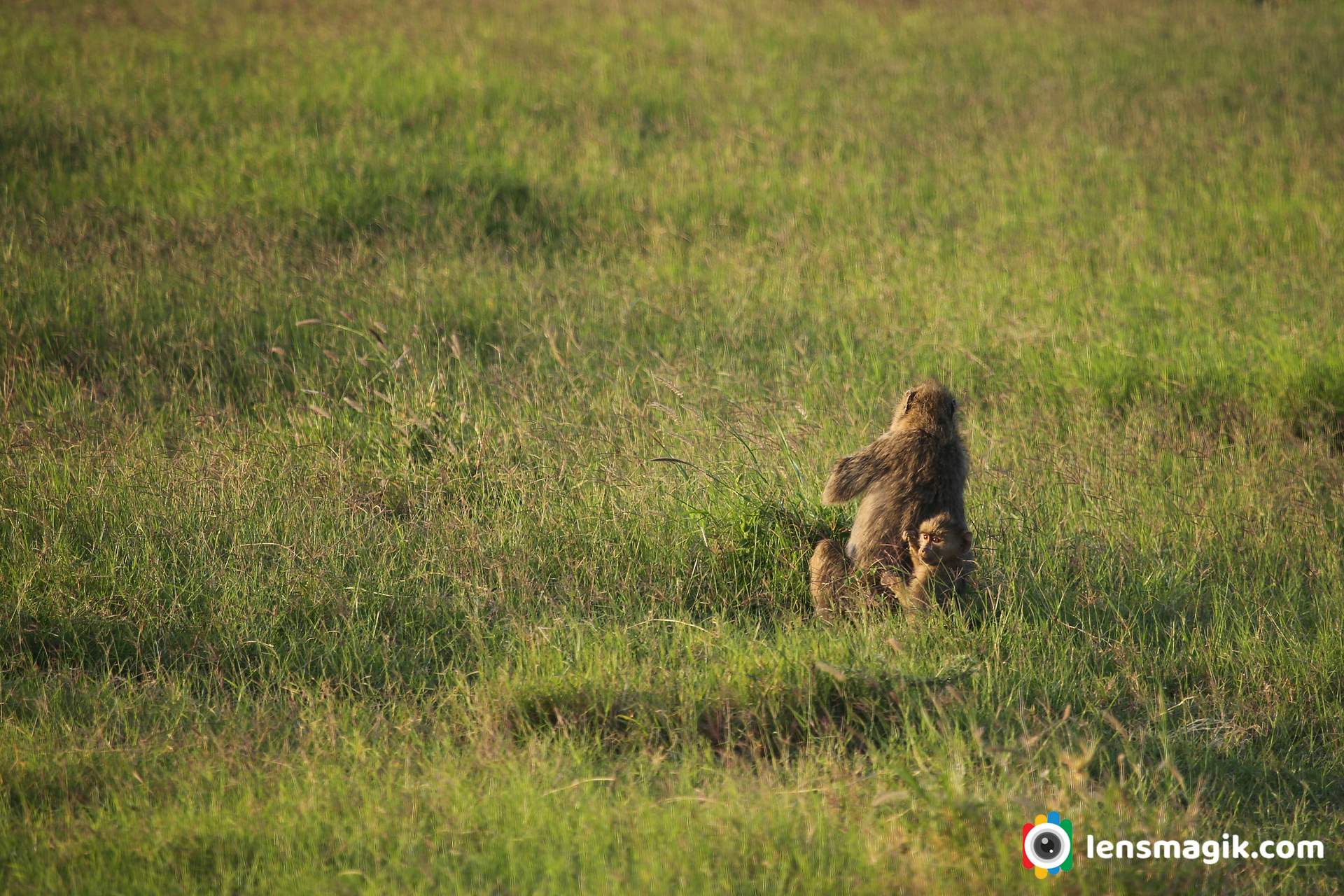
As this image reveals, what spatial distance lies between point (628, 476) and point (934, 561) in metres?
1.72

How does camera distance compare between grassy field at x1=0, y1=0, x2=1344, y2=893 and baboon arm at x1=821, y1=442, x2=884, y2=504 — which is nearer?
grassy field at x1=0, y1=0, x2=1344, y2=893

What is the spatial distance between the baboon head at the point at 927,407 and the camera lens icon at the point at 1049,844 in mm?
1864

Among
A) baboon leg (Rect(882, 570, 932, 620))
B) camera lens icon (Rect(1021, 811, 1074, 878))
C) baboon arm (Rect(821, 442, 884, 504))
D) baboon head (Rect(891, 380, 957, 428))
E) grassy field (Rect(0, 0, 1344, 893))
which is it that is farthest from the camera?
baboon head (Rect(891, 380, 957, 428))

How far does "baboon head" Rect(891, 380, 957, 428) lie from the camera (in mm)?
4594

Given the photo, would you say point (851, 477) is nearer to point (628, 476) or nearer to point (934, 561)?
point (934, 561)

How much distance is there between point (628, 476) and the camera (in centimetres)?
543

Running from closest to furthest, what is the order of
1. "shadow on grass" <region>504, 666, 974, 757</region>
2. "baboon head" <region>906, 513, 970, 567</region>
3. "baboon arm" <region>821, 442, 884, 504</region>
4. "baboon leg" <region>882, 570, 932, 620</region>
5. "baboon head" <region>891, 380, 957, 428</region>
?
"shadow on grass" <region>504, 666, 974, 757</region>
"baboon head" <region>906, 513, 970, 567</region>
"baboon leg" <region>882, 570, 932, 620</region>
"baboon arm" <region>821, 442, 884, 504</region>
"baboon head" <region>891, 380, 957, 428</region>

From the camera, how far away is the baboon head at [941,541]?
4.14 m

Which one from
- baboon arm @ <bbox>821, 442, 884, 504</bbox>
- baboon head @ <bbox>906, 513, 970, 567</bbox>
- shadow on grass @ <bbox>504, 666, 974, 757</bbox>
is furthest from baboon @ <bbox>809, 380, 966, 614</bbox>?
shadow on grass @ <bbox>504, 666, 974, 757</bbox>

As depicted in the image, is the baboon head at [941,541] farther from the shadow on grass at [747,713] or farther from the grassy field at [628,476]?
the shadow on grass at [747,713]

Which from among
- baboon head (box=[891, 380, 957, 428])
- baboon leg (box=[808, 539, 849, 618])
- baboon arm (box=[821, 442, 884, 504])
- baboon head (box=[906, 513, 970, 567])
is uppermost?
baboon head (box=[891, 380, 957, 428])

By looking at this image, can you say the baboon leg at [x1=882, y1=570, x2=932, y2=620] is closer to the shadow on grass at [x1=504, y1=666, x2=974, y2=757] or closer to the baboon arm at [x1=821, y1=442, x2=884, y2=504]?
the baboon arm at [x1=821, y1=442, x2=884, y2=504]

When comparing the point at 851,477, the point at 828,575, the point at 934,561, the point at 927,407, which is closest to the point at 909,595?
the point at 934,561

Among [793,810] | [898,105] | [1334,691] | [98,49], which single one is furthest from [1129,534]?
[98,49]
